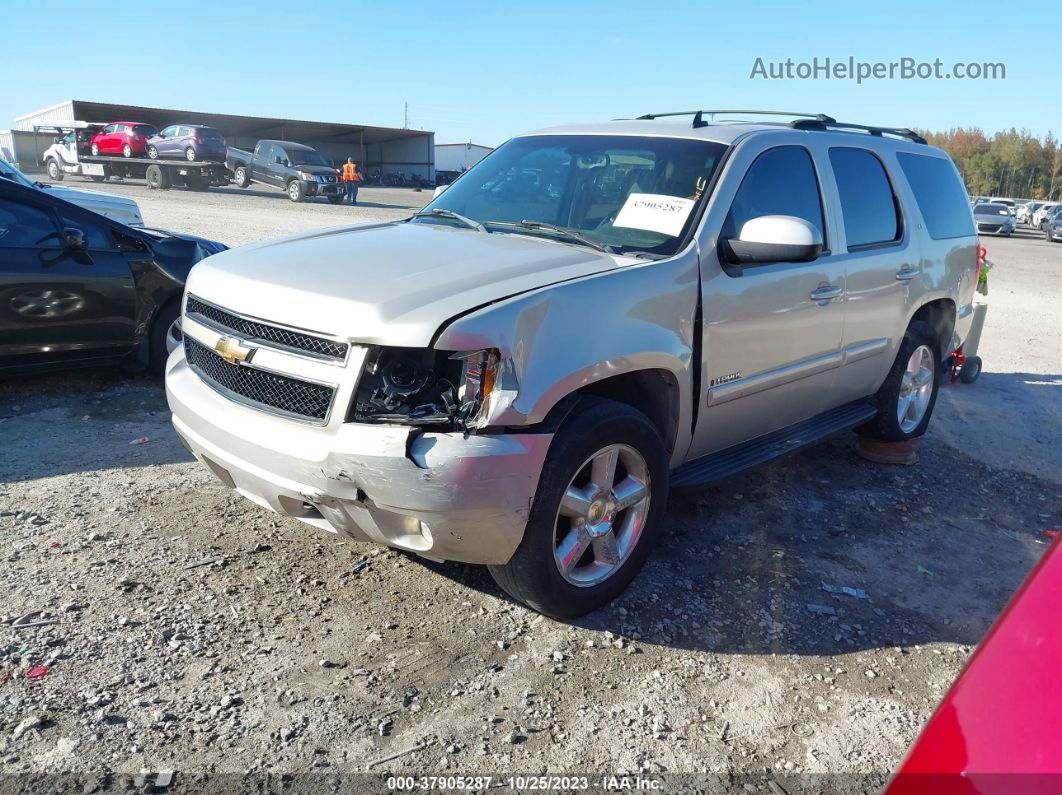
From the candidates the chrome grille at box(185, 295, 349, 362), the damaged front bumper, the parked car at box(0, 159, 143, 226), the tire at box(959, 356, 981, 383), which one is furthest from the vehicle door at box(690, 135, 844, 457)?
the parked car at box(0, 159, 143, 226)

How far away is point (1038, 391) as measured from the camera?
311 inches

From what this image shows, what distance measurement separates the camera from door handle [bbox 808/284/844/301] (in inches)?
169

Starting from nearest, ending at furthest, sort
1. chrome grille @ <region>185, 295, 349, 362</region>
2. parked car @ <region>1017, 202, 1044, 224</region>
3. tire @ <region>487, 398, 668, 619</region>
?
chrome grille @ <region>185, 295, 349, 362</region> < tire @ <region>487, 398, 668, 619</region> < parked car @ <region>1017, 202, 1044, 224</region>

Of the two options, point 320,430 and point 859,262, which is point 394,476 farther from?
point 859,262

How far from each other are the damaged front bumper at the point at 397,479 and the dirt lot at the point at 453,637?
0.49m

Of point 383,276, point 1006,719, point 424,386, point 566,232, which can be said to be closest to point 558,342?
point 424,386

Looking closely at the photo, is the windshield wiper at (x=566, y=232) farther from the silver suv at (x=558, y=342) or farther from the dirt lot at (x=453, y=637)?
the dirt lot at (x=453, y=637)

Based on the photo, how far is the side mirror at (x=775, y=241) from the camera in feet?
11.8

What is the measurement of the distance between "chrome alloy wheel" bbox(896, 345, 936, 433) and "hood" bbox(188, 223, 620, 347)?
9.81 feet

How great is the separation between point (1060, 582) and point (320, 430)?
219 cm

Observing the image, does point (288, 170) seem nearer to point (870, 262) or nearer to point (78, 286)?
point (78, 286)

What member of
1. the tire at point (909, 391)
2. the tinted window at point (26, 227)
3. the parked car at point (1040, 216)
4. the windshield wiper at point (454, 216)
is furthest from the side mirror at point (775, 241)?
the parked car at point (1040, 216)

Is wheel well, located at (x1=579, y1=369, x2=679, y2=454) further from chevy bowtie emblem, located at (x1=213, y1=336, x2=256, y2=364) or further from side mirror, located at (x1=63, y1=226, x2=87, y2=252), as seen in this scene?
side mirror, located at (x1=63, y1=226, x2=87, y2=252)

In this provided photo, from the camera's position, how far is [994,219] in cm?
3484
